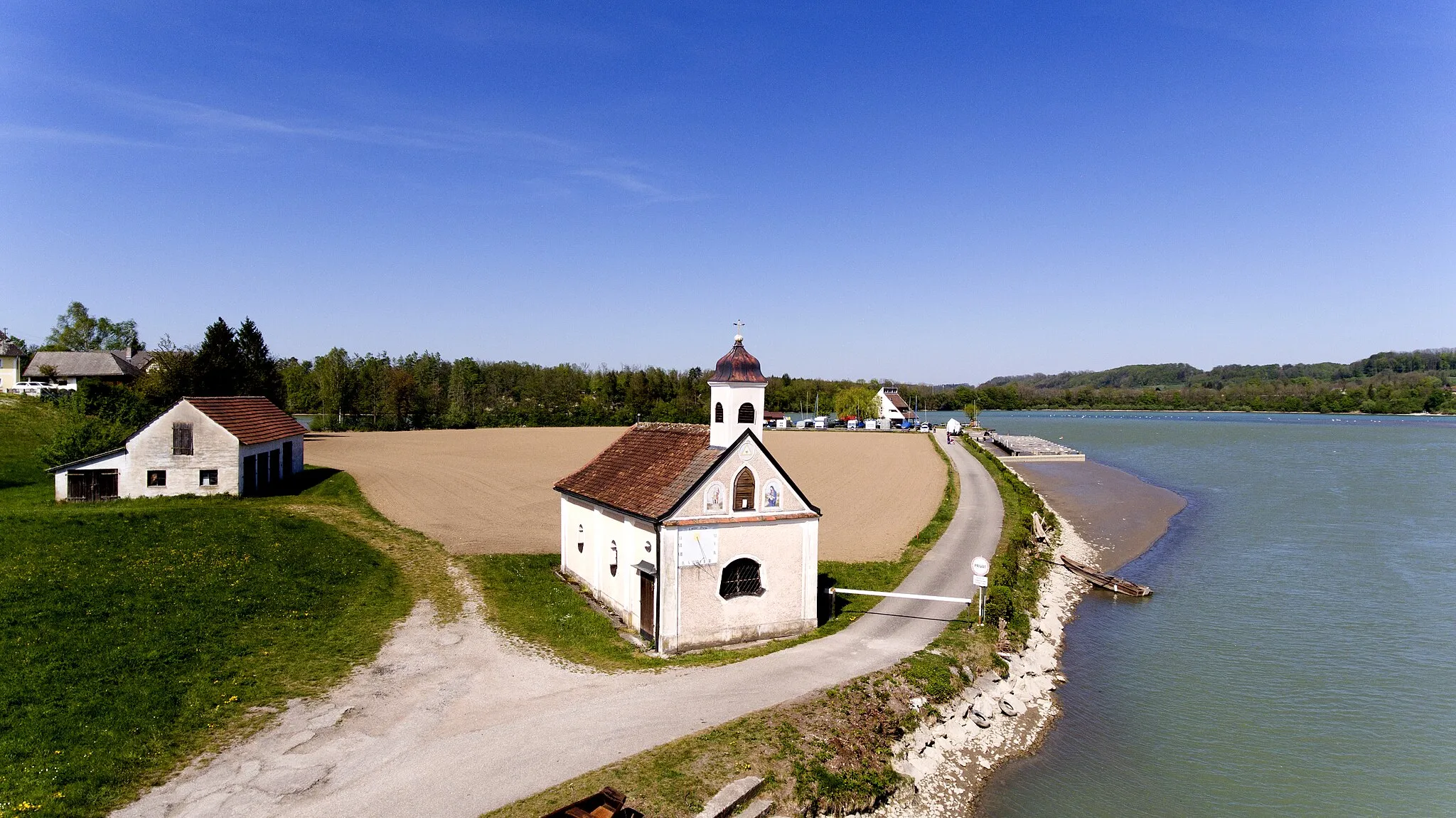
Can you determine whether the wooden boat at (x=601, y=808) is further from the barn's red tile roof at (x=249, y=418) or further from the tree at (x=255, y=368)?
the tree at (x=255, y=368)

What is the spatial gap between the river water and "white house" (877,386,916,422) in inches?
2832

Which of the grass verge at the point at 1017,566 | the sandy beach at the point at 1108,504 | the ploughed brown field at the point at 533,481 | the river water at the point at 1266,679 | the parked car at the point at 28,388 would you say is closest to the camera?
the river water at the point at 1266,679

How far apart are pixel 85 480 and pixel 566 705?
100ft

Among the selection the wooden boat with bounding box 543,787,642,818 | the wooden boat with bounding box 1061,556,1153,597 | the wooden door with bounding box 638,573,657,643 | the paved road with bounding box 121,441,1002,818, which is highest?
the wooden door with bounding box 638,573,657,643

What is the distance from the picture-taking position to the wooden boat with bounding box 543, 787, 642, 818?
10266 mm

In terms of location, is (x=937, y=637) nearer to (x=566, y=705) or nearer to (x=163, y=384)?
(x=566, y=705)

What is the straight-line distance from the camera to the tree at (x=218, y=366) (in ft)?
184

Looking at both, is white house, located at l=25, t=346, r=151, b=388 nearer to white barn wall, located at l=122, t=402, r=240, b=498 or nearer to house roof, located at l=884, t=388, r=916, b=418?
white barn wall, located at l=122, t=402, r=240, b=498

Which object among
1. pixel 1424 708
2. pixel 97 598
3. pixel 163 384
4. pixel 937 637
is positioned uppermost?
pixel 163 384

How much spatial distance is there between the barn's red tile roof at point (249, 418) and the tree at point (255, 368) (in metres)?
18.8

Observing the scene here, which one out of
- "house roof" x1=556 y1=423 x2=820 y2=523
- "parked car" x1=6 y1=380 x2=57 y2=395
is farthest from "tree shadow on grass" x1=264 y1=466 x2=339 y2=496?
"parked car" x1=6 y1=380 x2=57 y2=395

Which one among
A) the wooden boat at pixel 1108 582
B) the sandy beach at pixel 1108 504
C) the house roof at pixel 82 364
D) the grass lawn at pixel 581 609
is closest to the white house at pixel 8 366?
the house roof at pixel 82 364

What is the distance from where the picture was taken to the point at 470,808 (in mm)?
10992


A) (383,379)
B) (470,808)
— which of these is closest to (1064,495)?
(470,808)
